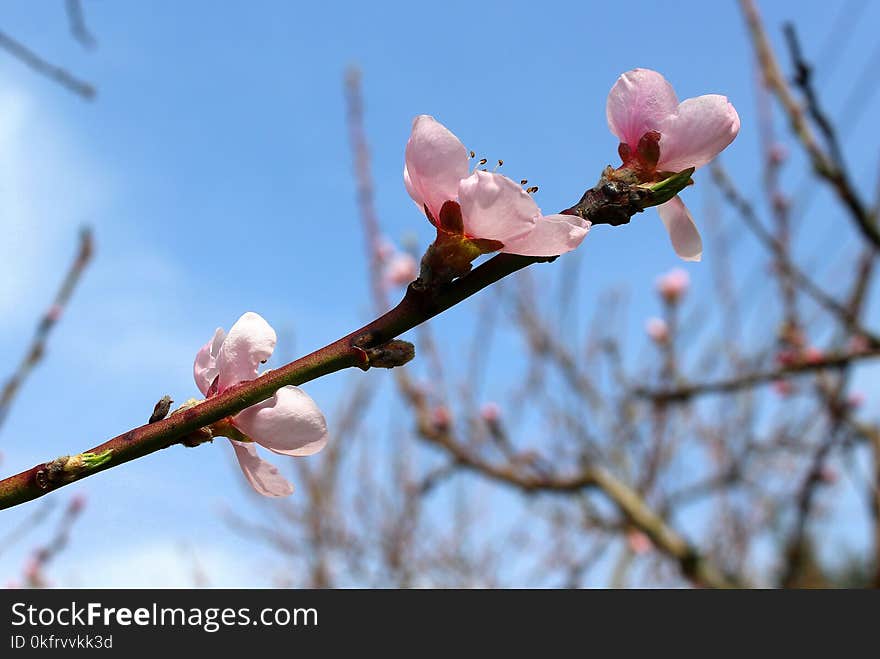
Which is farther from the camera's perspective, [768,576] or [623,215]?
[768,576]

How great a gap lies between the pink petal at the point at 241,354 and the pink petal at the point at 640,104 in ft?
1.31

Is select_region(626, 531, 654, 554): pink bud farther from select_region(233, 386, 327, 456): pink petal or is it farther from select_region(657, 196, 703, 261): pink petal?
select_region(233, 386, 327, 456): pink petal

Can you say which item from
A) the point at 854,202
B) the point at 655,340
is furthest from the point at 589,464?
the point at 854,202

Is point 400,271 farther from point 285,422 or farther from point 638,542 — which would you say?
point 285,422

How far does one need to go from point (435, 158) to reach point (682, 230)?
303mm

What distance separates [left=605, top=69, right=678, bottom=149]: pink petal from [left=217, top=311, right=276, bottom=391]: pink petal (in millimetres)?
398

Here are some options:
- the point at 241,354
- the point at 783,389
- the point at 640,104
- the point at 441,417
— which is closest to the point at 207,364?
the point at 241,354

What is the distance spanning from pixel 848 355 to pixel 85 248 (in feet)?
8.29

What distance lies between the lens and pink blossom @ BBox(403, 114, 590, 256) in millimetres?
648

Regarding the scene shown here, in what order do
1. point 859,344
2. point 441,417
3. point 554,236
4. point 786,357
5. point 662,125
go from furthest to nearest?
point 441,417, point 786,357, point 859,344, point 662,125, point 554,236

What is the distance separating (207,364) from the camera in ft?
2.61

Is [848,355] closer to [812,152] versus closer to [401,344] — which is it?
[812,152]

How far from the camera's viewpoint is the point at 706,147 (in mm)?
739

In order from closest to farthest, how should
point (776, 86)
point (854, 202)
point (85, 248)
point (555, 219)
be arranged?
point (555, 219)
point (85, 248)
point (854, 202)
point (776, 86)
